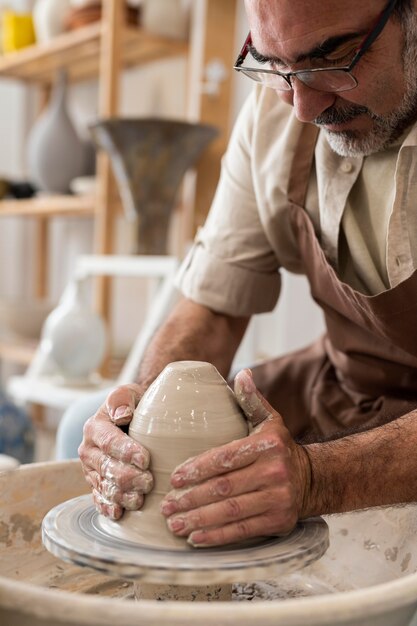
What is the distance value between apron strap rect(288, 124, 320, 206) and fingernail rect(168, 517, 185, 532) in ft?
1.96

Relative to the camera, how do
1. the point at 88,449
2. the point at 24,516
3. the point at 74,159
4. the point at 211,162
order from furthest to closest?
1. the point at 74,159
2. the point at 211,162
3. the point at 24,516
4. the point at 88,449

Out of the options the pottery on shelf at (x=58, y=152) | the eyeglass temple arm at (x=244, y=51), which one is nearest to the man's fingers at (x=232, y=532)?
the eyeglass temple arm at (x=244, y=51)

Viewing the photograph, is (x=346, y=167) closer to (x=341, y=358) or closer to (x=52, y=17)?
(x=341, y=358)

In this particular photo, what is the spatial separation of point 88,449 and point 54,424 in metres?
2.48

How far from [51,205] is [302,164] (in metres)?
1.75

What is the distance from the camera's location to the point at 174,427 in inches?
28.8

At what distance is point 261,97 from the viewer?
1211mm

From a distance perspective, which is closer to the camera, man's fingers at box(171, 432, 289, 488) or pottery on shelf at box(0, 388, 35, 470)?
man's fingers at box(171, 432, 289, 488)

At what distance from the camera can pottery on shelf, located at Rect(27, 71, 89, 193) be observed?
2803mm

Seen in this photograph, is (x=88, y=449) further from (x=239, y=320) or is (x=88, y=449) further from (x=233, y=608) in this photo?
(x=239, y=320)

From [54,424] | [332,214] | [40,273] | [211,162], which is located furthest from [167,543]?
[40,273]

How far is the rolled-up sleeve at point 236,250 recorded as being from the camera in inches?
49.8

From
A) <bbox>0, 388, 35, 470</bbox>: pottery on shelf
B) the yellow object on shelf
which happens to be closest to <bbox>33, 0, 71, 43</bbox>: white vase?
the yellow object on shelf

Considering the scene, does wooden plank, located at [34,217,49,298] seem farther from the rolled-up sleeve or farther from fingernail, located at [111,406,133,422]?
fingernail, located at [111,406,133,422]
